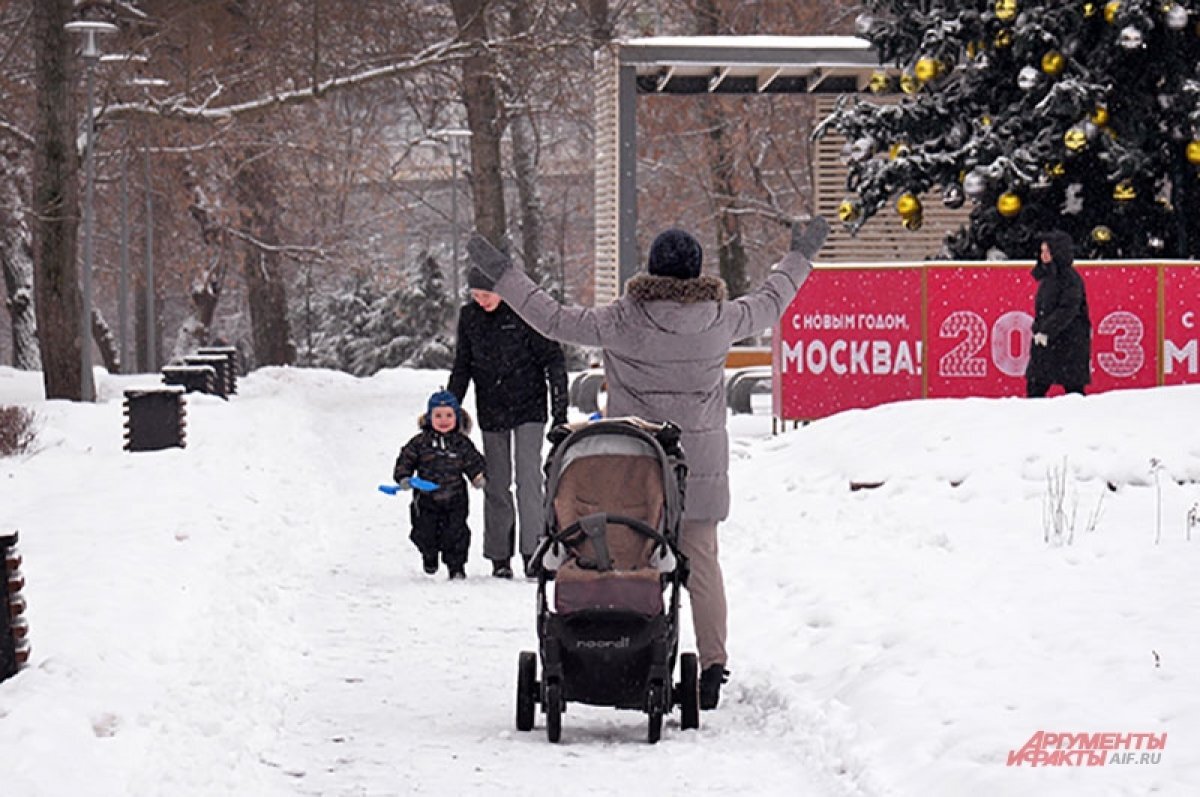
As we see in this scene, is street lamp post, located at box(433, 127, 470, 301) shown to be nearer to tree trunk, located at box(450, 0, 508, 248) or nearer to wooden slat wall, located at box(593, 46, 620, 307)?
tree trunk, located at box(450, 0, 508, 248)

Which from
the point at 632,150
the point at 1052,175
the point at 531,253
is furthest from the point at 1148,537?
the point at 531,253

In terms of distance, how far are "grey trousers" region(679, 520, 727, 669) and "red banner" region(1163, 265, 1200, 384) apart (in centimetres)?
1344

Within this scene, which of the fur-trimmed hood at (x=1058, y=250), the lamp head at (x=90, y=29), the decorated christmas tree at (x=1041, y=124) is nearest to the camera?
the fur-trimmed hood at (x=1058, y=250)

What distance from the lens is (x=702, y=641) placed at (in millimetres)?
8516

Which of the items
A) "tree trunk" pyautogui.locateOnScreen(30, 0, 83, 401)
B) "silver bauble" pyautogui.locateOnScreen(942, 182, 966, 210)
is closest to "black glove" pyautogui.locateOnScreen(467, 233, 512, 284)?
"silver bauble" pyautogui.locateOnScreen(942, 182, 966, 210)

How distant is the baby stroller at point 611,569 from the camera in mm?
7680

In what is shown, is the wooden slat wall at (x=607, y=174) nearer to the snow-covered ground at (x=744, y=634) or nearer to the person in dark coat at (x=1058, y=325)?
the person in dark coat at (x=1058, y=325)

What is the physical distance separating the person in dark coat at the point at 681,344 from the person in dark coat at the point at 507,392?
3.53 meters

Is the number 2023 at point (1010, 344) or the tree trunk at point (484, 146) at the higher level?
the tree trunk at point (484, 146)

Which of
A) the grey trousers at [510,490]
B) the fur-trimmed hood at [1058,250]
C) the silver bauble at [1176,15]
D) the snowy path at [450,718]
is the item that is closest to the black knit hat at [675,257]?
the snowy path at [450,718]

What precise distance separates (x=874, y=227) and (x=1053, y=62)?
750 centimetres

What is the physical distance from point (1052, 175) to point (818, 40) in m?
6.66

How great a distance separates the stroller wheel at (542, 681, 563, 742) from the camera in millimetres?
7754

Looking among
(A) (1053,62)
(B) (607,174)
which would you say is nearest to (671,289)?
(A) (1053,62)
